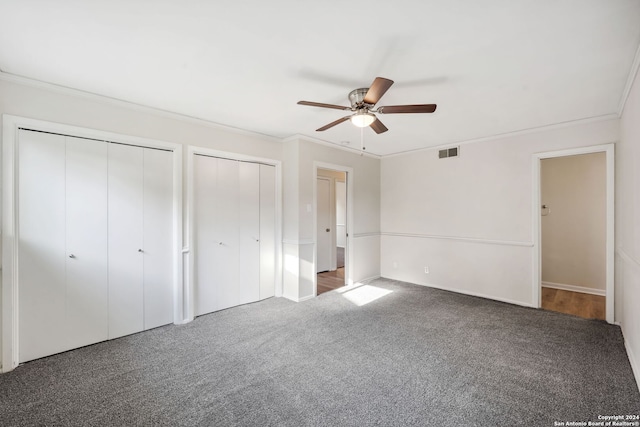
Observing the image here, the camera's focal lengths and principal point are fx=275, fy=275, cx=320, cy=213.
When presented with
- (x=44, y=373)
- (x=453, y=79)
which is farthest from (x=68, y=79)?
(x=453, y=79)

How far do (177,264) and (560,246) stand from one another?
6.21 metres

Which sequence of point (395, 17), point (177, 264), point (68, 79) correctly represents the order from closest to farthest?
point (395, 17), point (68, 79), point (177, 264)

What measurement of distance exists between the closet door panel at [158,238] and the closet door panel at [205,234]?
0.29 metres

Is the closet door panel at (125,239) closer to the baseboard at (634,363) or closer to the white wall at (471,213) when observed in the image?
the white wall at (471,213)

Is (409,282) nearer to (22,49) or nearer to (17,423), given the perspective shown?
(17,423)

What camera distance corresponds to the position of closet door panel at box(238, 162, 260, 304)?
394cm

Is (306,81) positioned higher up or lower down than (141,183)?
higher up

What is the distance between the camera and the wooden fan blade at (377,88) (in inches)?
75.5

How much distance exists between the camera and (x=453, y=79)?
2406 millimetres

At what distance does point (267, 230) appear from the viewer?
167 inches

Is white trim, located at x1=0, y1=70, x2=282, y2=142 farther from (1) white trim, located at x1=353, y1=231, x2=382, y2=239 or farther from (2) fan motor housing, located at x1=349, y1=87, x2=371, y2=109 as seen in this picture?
(1) white trim, located at x1=353, y1=231, x2=382, y2=239

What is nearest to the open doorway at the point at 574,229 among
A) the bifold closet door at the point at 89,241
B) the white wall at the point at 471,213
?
the white wall at the point at 471,213

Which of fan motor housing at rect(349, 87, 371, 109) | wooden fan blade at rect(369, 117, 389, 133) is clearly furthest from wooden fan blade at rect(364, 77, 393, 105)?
wooden fan blade at rect(369, 117, 389, 133)

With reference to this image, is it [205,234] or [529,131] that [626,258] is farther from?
[205,234]
